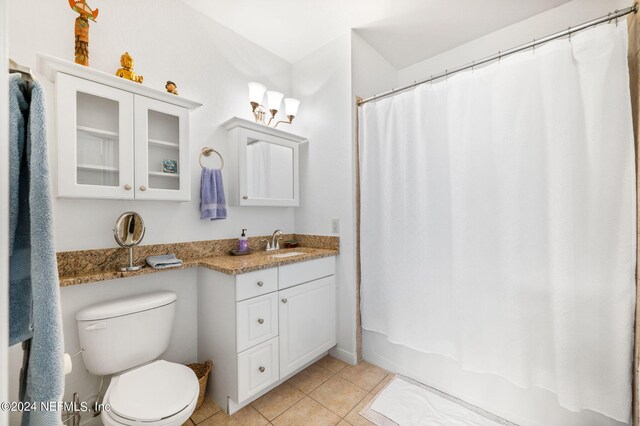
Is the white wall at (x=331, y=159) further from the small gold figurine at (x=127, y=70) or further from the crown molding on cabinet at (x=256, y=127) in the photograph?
the small gold figurine at (x=127, y=70)

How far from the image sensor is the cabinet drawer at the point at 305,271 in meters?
1.80

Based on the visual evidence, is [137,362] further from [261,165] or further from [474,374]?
[474,374]

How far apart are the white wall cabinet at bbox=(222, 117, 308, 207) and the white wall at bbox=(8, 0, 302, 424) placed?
0.15 meters

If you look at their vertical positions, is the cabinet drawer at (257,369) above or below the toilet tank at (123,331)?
below

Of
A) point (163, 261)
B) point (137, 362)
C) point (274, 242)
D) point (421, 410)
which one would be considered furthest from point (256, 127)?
point (421, 410)

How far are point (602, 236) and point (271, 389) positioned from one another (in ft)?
6.65

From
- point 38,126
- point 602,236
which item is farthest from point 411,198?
point 38,126

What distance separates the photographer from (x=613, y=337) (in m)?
1.22

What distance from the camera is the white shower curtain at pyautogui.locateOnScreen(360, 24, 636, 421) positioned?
3.99 ft

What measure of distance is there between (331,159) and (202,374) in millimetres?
1798

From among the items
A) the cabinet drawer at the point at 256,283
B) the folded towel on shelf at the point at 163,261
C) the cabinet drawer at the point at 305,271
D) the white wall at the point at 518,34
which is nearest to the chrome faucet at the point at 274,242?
the cabinet drawer at the point at 305,271

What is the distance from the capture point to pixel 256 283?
1632 mm

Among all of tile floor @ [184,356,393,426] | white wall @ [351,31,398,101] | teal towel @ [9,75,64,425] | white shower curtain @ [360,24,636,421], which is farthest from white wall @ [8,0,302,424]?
white shower curtain @ [360,24,636,421]

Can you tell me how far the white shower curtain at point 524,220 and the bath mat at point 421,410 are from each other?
0.27 metres
